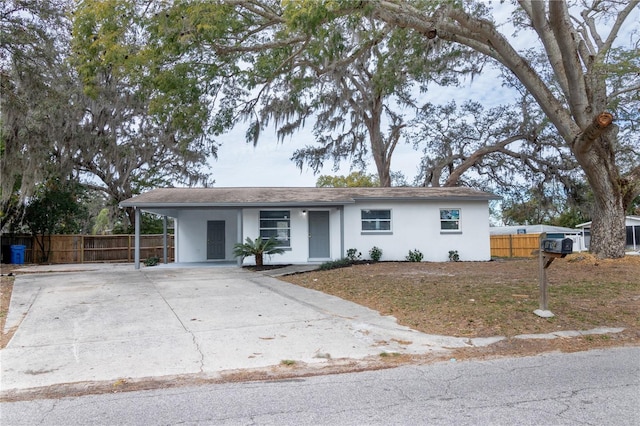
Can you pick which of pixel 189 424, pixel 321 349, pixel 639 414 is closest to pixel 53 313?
pixel 321 349

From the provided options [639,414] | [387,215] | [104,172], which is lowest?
[639,414]

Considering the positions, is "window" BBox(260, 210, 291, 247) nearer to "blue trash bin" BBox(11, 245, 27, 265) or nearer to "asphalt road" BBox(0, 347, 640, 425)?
"blue trash bin" BBox(11, 245, 27, 265)

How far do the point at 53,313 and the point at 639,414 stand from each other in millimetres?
8114

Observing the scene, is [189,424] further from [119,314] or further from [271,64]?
[271,64]

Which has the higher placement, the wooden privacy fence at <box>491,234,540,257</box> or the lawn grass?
the wooden privacy fence at <box>491,234,540,257</box>

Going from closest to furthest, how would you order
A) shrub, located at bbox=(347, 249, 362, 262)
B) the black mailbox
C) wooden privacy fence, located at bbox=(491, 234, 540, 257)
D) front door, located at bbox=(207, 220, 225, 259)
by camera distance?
the black mailbox
shrub, located at bbox=(347, 249, 362, 262)
front door, located at bbox=(207, 220, 225, 259)
wooden privacy fence, located at bbox=(491, 234, 540, 257)

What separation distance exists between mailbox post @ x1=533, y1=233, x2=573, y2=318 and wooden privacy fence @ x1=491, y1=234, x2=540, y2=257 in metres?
19.8

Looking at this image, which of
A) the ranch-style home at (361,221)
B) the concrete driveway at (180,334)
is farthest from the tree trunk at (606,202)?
the concrete driveway at (180,334)

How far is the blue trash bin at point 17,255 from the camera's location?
2002 cm

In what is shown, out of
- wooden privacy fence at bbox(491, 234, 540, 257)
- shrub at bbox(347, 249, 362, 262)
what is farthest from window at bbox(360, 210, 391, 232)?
wooden privacy fence at bbox(491, 234, 540, 257)

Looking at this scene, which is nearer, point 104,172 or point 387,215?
point 387,215

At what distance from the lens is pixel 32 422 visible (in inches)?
138

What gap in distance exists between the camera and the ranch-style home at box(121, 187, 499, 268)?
16.9 m

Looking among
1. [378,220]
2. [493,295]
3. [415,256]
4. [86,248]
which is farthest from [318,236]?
[86,248]
